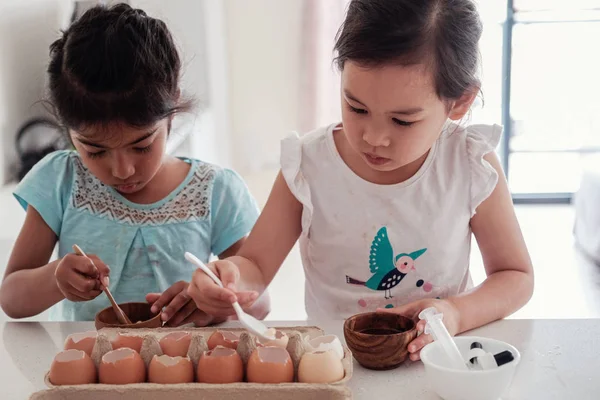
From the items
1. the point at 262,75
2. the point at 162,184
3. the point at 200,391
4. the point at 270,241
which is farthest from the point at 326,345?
the point at 262,75

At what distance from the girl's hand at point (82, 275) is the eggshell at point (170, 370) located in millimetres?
263

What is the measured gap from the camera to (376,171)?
3.82 feet

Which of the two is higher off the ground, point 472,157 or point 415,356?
point 472,157

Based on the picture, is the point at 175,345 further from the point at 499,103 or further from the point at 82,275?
the point at 499,103

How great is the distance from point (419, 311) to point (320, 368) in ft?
0.64

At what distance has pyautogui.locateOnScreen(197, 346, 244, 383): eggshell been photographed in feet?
2.41

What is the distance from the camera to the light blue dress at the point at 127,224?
1.23 meters

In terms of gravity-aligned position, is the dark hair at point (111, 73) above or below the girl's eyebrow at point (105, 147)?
above

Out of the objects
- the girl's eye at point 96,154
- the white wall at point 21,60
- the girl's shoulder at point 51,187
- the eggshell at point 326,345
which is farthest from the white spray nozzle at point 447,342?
the white wall at point 21,60

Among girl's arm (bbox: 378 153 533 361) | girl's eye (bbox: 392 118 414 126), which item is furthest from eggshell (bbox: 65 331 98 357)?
girl's eye (bbox: 392 118 414 126)

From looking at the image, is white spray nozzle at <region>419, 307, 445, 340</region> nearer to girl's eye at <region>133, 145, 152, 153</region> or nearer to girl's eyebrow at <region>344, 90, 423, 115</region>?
girl's eyebrow at <region>344, 90, 423, 115</region>

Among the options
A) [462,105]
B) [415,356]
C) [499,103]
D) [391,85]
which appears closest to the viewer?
[415,356]

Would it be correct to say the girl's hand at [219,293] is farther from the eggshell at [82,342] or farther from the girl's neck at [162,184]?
the girl's neck at [162,184]

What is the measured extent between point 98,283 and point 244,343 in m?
0.30
